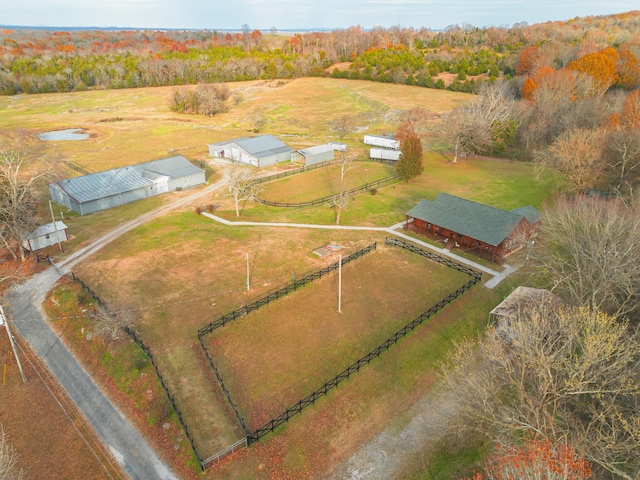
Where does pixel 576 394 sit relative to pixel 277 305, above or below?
above

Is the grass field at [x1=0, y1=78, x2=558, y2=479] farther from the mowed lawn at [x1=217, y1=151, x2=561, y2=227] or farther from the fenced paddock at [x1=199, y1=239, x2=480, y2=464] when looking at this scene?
the mowed lawn at [x1=217, y1=151, x2=561, y2=227]

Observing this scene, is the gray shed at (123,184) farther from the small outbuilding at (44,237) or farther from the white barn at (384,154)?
the white barn at (384,154)

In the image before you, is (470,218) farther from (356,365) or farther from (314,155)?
(314,155)

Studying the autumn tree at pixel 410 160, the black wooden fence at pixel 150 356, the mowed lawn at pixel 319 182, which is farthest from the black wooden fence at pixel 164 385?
the autumn tree at pixel 410 160

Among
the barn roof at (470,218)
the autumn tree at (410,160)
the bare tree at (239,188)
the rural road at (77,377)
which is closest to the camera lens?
the rural road at (77,377)

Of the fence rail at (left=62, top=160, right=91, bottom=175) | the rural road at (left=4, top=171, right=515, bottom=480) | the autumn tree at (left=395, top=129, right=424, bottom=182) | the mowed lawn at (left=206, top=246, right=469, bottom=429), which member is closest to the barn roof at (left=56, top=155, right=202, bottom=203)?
the rural road at (left=4, top=171, right=515, bottom=480)

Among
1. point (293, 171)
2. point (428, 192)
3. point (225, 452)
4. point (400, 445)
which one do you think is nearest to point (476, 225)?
point (428, 192)
